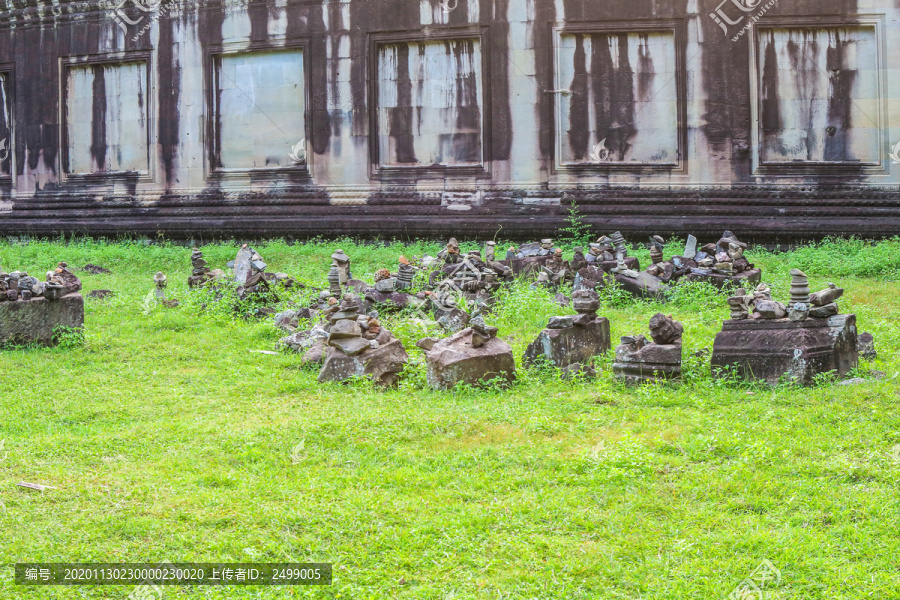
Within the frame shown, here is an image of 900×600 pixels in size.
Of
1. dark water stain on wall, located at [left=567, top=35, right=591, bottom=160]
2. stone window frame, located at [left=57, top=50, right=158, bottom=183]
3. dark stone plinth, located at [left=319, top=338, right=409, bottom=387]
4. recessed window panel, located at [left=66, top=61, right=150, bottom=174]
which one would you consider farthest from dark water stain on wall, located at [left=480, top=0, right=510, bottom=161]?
dark stone plinth, located at [left=319, top=338, right=409, bottom=387]

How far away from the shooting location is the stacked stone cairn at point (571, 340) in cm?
684

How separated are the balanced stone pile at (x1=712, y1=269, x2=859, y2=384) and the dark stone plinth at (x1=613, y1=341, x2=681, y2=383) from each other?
331 millimetres

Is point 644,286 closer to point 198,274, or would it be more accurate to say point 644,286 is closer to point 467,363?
point 467,363

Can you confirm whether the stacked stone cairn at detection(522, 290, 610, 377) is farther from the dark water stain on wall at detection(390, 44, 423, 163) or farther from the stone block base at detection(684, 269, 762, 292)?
the dark water stain on wall at detection(390, 44, 423, 163)

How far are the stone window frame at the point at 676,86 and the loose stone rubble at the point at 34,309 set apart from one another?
824cm

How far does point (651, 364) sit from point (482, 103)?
8.99m

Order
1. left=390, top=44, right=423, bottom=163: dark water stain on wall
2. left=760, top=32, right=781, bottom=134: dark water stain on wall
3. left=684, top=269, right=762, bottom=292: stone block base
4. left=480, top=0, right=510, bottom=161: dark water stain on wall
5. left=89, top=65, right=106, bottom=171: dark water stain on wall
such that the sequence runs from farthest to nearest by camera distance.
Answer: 1. left=89, top=65, right=106, bottom=171: dark water stain on wall
2. left=390, top=44, right=423, bottom=163: dark water stain on wall
3. left=480, top=0, right=510, bottom=161: dark water stain on wall
4. left=760, top=32, right=781, bottom=134: dark water stain on wall
5. left=684, top=269, right=762, bottom=292: stone block base

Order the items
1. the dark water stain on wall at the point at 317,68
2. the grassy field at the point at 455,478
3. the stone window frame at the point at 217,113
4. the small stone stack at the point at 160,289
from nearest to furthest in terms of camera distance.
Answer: the grassy field at the point at 455,478 → the small stone stack at the point at 160,289 → the dark water stain on wall at the point at 317,68 → the stone window frame at the point at 217,113

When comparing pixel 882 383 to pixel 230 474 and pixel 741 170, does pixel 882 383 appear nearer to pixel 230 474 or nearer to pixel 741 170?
pixel 230 474

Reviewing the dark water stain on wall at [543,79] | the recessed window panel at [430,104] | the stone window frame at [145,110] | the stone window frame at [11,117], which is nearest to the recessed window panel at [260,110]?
the stone window frame at [145,110]

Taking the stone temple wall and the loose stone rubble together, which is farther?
the stone temple wall

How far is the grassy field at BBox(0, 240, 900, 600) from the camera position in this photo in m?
3.65

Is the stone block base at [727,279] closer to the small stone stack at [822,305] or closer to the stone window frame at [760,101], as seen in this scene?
the small stone stack at [822,305]

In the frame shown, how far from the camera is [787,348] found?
6234mm
